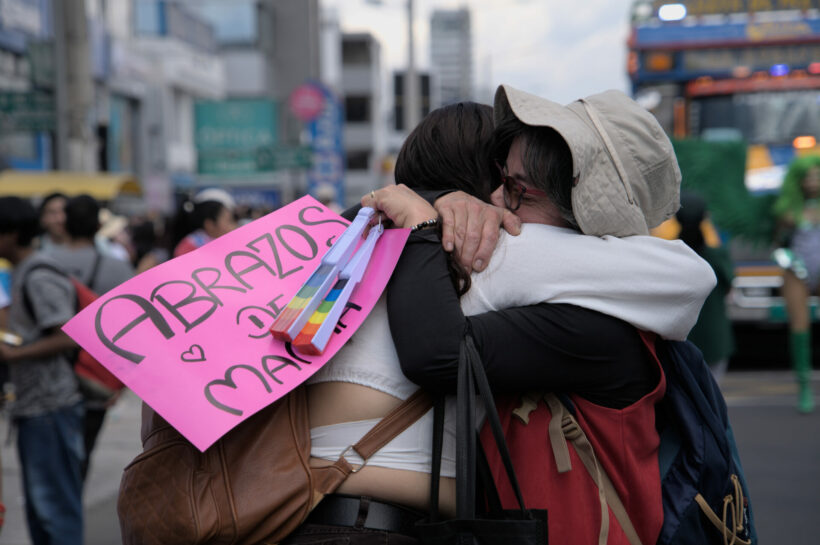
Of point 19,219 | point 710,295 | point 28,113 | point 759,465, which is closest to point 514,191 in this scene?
point 19,219

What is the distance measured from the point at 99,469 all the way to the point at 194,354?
593 centimetres

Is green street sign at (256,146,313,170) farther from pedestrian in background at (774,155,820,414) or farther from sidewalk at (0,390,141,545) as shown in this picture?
pedestrian in background at (774,155,820,414)

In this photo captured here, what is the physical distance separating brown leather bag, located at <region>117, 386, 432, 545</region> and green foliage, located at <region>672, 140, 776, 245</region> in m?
9.17

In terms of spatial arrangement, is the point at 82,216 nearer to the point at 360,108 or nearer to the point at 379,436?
the point at 379,436

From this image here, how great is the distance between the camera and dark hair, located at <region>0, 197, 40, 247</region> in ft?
15.1

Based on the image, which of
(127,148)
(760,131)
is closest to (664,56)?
(760,131)

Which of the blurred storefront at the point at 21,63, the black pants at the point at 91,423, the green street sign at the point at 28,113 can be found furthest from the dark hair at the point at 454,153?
the blurred storefront at the point at 21,63

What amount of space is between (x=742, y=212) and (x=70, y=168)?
7620 mm

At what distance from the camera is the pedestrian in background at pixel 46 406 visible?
4.39 metres

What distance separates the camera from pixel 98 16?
30.6 metres

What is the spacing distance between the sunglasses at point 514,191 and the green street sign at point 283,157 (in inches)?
796

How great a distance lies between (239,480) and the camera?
6.11ft

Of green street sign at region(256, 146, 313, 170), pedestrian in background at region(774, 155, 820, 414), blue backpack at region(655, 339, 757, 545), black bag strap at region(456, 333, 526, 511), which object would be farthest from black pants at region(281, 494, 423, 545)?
green street sign at region(256, 146, 313, 170)

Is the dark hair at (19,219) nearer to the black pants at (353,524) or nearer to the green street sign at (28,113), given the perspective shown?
the black pants at (353,524)
